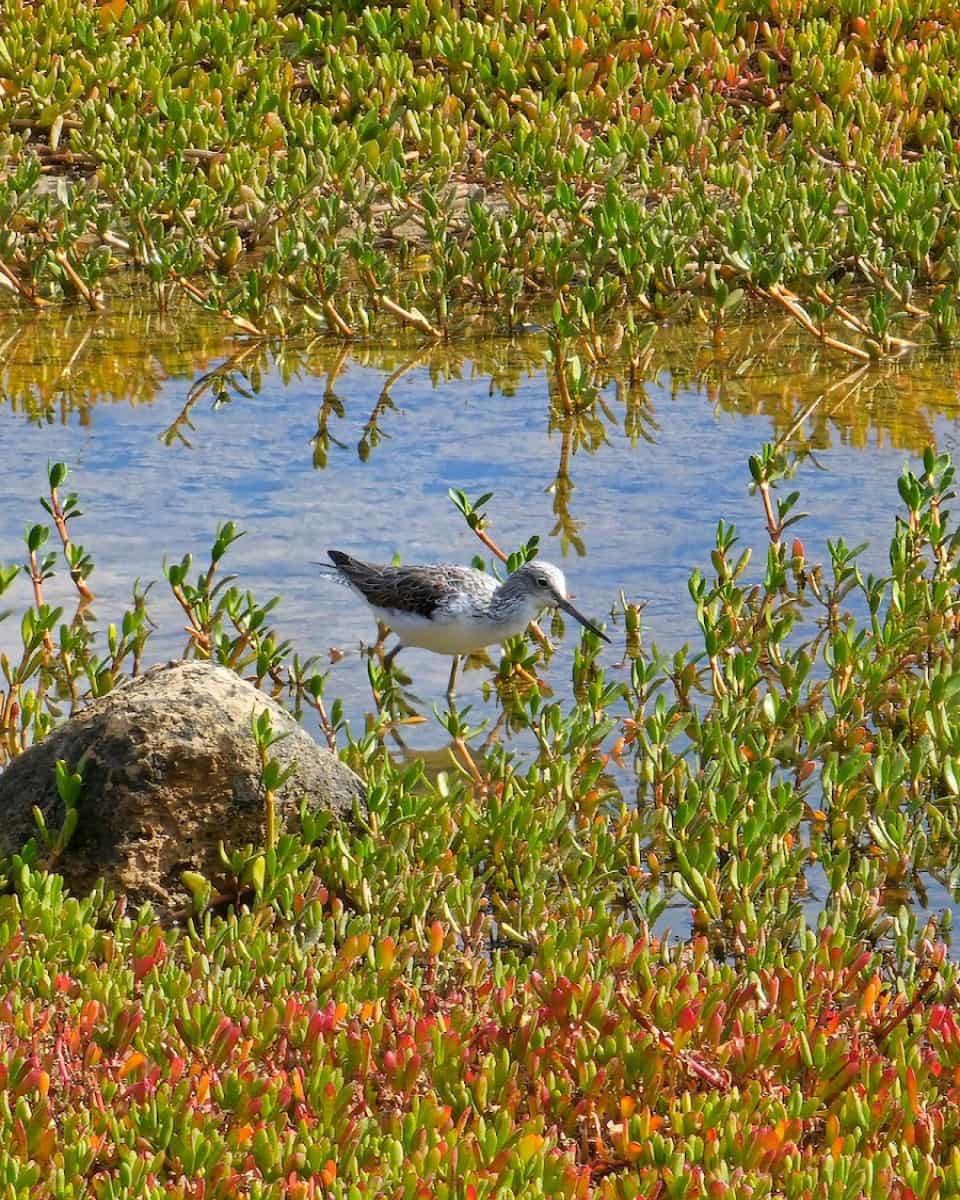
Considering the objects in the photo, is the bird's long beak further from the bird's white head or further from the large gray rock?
the large gray rock

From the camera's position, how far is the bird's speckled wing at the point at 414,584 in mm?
7207

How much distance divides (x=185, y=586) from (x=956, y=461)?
4.06 m

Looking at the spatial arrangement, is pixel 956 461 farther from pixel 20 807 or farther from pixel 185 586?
pixel 20 807

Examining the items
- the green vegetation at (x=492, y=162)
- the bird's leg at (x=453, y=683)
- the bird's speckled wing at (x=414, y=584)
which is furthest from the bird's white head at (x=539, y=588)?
the green vegetation at (x=492, y=162)

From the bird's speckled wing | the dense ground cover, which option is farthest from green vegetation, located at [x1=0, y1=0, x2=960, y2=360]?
the bird's speckled wing

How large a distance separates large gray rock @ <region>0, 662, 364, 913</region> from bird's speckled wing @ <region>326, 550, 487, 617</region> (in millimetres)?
1405

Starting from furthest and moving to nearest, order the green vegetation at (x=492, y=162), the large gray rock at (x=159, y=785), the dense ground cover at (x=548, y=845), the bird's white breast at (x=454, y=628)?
the green vegetation at (x=492, y=162) < the bird's white breast at (x=454, y=628) < the large gray rock at (x=159, y=785) < the dense ground cover at (x=548, y=845)

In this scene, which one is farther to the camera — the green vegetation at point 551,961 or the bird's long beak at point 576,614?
the bird's long beak at point 576,614

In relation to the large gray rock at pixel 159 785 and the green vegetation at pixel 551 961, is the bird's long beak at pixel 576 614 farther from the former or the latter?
the large gray rock at pixel 159 785

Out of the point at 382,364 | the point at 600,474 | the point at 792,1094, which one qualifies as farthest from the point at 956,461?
the point at 792,1094

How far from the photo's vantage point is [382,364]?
1123cm

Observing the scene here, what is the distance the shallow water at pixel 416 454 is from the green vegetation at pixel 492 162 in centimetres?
38

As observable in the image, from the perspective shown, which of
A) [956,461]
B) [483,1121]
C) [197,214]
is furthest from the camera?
[197,214]

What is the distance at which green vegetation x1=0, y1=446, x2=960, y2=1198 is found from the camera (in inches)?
164
